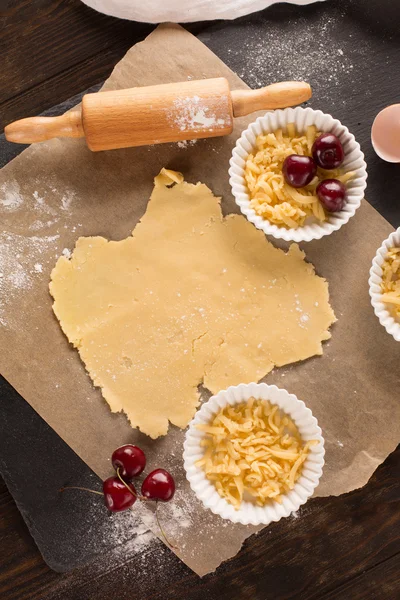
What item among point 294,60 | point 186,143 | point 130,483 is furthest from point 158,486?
point 294,60

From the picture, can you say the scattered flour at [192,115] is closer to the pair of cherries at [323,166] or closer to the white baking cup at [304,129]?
the white baking cup at [304,129]

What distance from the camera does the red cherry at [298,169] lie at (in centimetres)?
173

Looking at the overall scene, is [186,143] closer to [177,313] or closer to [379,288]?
[177,313]

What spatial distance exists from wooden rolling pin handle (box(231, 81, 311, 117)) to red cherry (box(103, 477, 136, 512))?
3.63ft

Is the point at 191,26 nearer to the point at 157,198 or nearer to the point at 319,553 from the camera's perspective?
the point at 157,198

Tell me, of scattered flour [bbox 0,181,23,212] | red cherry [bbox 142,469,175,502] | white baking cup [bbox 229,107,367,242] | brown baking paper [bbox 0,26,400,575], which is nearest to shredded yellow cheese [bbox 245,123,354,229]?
white baking cup [bbox 229,107,367,242]

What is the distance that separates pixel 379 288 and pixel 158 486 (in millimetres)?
829

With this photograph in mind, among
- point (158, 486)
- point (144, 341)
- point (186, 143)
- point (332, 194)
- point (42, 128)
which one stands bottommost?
point (158, 486)

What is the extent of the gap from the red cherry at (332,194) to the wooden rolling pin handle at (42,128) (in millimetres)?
705

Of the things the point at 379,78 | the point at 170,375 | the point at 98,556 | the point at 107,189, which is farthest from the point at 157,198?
the point at 98,556

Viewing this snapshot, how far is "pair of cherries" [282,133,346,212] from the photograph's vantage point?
173 cm

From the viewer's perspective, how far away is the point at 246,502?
174cm

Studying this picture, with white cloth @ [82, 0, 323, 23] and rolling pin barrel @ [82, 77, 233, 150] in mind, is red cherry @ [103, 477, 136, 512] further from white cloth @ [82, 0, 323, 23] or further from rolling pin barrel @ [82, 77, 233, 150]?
white cloth @ [82, 0, 323, 23]

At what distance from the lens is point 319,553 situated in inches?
75.6
